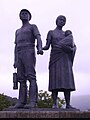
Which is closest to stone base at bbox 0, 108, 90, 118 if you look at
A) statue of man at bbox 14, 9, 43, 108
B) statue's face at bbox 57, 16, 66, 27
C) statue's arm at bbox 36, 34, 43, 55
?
statue of man at bbox 14, 9, 43, 108

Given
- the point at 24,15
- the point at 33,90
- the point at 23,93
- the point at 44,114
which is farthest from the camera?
the point at 24,15

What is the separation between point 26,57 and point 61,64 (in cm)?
97

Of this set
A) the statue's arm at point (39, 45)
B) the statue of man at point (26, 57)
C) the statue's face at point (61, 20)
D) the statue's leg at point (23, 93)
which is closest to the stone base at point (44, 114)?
the statue of man at point (26, 57)

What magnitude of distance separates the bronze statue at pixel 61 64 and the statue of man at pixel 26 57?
1.44ft

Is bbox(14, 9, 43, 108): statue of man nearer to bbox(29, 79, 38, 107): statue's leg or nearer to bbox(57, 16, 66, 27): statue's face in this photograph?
bbox(29, 79, 38, 107): statue's leg

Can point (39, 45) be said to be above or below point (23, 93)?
above

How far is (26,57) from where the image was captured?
33.2ft

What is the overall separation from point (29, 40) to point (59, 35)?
86cm

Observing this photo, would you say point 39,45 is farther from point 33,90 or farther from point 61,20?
point 33,90

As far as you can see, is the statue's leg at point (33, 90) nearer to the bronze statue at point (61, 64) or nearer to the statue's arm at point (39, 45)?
the bronze statue at point (61, 64)

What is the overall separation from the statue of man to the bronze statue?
0.44 m

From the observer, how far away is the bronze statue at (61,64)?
33.4ft

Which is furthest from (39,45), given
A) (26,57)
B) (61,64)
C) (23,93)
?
(23,93)

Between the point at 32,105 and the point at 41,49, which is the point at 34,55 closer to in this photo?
the point at 41,49
